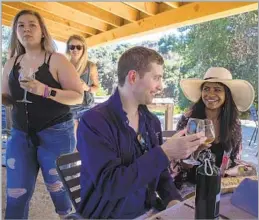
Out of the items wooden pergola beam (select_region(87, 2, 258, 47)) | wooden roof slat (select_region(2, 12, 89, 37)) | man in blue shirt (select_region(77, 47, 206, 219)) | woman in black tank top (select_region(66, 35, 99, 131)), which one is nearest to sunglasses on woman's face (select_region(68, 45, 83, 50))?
woman in black tank top (select_region(66, 35, 99, 131))

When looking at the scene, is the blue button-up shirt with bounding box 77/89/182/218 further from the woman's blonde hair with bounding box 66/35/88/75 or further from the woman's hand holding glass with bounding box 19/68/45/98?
the woman's blonde hair with bounding box 66/35/88/75

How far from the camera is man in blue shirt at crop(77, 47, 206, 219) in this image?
91cm

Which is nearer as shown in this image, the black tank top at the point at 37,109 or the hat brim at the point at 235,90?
the black tank top at the point at 37,109

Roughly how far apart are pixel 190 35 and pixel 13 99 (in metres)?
3.28

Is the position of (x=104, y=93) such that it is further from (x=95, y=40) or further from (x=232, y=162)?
(x=232, y=162)

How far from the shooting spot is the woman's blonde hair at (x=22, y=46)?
5.07 ft

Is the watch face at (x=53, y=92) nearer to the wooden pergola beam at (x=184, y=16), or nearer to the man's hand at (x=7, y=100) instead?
the man's hand at (x=7, y=100)

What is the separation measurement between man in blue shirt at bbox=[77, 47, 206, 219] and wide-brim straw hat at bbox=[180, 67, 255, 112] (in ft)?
2.47

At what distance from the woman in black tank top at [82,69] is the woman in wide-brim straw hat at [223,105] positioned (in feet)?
4.03

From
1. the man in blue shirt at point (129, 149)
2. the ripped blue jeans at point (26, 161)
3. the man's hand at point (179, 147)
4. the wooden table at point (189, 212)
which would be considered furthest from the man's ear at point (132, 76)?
the ripped blue jeans at point (26, 161)

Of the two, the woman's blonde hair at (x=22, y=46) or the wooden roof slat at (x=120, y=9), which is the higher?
the wooden roof slat at (x=120, y=9)

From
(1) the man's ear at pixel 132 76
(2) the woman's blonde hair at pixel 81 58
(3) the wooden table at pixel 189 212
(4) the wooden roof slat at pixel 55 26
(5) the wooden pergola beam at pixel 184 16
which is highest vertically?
(4) the wooden roof slat at pixel 55 26

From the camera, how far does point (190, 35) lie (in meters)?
4.27

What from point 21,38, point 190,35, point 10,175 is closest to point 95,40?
point 190,35
